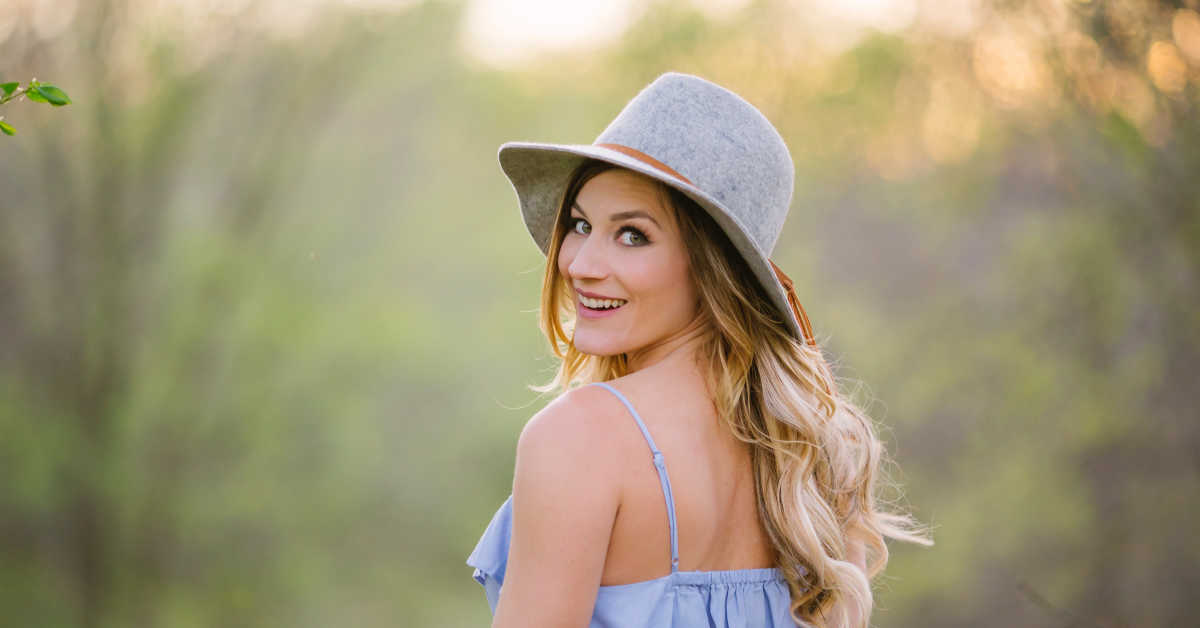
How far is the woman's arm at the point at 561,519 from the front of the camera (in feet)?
4.37

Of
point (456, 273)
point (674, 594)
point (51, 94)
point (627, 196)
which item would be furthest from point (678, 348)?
point (456, 273)

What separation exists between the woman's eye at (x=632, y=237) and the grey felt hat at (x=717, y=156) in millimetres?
88

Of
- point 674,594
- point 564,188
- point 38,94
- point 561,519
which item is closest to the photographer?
point 38,94

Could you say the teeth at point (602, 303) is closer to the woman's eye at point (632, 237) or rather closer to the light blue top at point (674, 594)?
the woman's eye at point (632, 237)

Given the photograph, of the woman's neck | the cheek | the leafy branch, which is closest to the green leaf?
the leafy branch

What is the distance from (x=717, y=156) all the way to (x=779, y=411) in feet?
1.31

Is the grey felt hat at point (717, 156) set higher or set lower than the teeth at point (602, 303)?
higher

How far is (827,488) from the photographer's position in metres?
1.73

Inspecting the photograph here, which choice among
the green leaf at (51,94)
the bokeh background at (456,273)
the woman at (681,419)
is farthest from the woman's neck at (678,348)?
the bokeh background at (456,273)

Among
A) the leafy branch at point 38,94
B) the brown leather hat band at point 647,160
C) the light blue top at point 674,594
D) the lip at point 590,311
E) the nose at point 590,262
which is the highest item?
the brown leather hat band at point 647,160

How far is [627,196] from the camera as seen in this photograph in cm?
157

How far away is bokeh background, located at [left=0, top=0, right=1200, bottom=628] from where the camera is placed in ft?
24.0

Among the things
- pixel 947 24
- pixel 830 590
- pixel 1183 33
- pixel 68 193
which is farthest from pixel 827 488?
pixel 947 24

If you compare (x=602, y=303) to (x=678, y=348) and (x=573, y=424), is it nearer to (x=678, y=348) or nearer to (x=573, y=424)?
(x=678, y=348)
